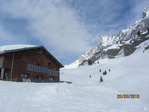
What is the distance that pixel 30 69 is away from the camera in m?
26.9

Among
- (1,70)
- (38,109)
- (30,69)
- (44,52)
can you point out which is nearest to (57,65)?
(44,52)

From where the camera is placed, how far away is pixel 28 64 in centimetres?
2650

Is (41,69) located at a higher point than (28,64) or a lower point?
lower

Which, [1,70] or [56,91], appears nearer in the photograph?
[56,91]

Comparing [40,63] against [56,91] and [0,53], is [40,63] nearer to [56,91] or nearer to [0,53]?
[0,53]

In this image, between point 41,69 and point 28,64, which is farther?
point 41,69

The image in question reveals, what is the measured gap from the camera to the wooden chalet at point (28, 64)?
2256cm

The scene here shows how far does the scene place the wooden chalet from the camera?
22.6m

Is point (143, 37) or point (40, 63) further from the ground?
point (143, 37)

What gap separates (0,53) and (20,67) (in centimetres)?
452

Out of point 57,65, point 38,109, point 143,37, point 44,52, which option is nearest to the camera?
point 38,109

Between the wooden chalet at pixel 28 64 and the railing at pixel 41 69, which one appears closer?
the wooden chalet at pixel 28 64

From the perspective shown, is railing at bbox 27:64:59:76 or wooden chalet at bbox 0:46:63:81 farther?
railing at bbox 27:64:59:76

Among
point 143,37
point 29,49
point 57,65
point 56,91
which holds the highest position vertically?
point 143,37
